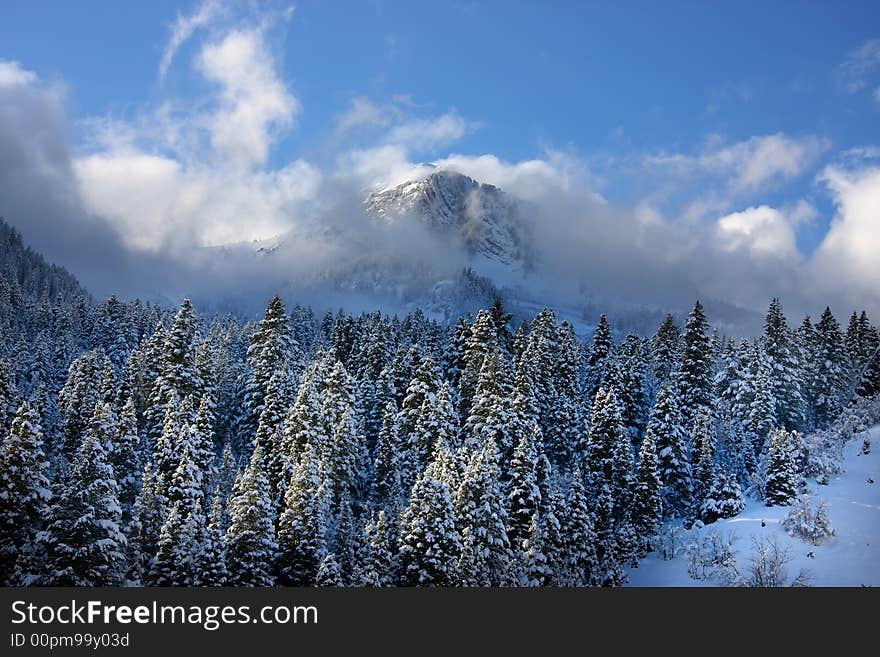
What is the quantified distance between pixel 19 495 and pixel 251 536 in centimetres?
1133

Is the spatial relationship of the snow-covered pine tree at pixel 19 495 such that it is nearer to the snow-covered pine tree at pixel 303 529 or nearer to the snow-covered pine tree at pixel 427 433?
the snow-covered pine tree at pixel 303 529

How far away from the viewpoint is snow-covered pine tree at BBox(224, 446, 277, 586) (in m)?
34.8

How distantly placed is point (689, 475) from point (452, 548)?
25.5m

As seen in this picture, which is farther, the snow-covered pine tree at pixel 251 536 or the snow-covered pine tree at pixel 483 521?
the snow-covered pine tree at pixel 483 521

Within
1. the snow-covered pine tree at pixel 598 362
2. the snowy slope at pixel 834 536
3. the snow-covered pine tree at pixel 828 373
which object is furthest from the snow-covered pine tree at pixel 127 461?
the snow-covered pine tree at pixel 828 373

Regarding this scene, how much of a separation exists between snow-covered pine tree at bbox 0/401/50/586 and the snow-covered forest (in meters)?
0.09

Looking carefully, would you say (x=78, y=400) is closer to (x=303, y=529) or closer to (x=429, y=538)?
(x=303, y=529)

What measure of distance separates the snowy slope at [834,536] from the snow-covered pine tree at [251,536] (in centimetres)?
2316

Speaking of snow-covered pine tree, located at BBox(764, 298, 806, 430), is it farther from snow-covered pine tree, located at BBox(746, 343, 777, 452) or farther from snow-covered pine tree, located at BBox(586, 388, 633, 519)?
snow-covered pine tree, located at BBox(586, 388, 633, 519)

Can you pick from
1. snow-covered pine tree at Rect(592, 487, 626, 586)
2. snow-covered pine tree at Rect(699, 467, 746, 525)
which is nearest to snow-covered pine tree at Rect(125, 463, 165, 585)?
snow-covered pine tree at Rect(592, 487, 626, 586)

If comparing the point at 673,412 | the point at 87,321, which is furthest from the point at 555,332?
the point at 87,321

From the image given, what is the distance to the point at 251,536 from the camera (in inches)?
1391

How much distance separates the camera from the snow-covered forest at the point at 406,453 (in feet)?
111

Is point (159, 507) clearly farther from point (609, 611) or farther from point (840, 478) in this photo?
point (840, 478)
